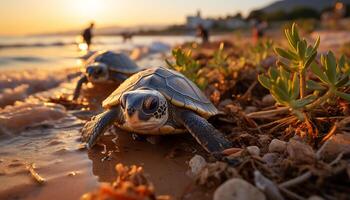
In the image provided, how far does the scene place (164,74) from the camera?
2961 mm

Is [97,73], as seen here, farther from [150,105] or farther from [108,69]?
[150,105]

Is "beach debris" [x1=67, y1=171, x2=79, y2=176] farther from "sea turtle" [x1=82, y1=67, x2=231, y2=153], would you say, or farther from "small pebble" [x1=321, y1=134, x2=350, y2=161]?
"small pebble" [x1=321, y1=134, x2=350, y2=161]

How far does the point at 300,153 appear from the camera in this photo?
6.11 feet

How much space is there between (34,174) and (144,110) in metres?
0.85

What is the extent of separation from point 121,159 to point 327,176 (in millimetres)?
1410

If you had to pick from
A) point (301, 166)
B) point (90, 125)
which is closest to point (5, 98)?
point (90, 125)

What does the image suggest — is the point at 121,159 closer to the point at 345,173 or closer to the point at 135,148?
the point at 135,148

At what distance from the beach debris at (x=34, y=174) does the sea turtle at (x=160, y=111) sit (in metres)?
0.47

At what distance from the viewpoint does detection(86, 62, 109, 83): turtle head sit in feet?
18.9

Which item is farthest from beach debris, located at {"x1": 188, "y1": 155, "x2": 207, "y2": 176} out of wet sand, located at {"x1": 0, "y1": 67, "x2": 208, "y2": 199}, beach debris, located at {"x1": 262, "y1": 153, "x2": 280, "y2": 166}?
beach debris, located at {"x1": 262, "y1": 153, "x2": 280, "y2": 166}

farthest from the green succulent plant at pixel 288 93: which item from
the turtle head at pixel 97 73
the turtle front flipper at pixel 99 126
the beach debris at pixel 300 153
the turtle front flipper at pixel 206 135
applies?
the turtle head at pixel 97 73

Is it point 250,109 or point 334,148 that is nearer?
point 334,148

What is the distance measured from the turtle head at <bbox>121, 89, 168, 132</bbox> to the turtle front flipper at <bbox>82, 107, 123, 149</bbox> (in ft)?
0.84

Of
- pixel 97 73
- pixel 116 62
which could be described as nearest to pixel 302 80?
pixel 97 73
